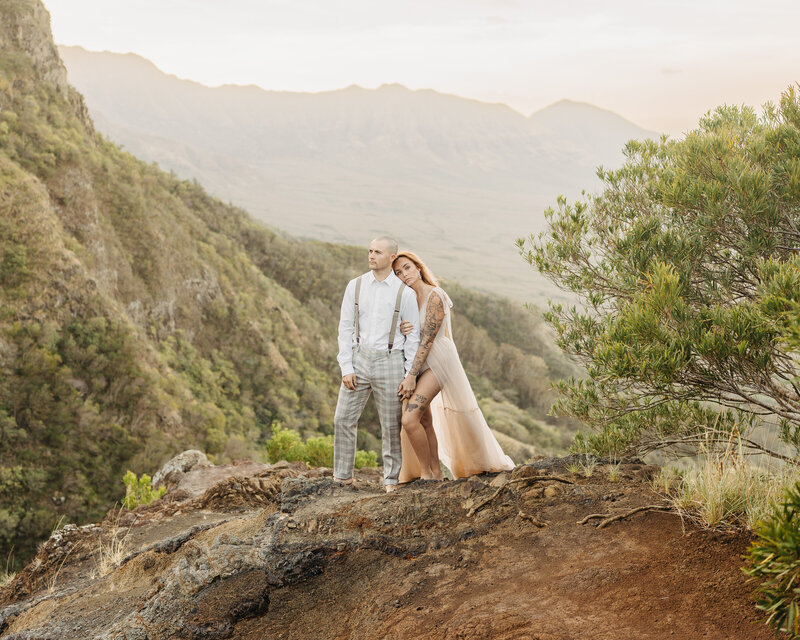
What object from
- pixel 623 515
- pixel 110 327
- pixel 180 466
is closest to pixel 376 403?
pixel 623 515

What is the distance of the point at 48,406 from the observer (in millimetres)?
16547

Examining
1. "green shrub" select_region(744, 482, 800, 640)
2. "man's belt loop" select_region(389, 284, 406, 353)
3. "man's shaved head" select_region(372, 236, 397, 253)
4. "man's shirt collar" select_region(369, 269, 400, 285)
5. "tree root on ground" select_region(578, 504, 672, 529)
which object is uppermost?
"man's shaved head" select_region(372, 236, 397, 253)

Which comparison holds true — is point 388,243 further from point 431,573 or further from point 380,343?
point 431,573

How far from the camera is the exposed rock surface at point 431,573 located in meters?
2.83

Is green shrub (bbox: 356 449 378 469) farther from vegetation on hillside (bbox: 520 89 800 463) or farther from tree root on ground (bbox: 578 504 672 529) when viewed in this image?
tree root on ground (bbox: 578 504 672 529)

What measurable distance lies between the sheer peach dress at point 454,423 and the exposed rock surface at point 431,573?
10.9 inches

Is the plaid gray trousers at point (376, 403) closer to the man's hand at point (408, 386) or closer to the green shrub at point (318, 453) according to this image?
the man's hand at point (408, 386)

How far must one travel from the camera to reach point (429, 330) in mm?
4855

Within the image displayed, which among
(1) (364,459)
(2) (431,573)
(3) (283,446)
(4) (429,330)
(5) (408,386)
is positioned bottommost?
(1) (364,459)

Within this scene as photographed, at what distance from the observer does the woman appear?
4.90 m

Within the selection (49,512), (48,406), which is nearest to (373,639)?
(49,512)

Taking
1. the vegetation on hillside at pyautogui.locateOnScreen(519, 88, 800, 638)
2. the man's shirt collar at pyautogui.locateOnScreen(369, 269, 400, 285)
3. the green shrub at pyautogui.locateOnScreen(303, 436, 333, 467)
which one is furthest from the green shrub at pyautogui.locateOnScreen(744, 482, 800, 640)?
the green shrub at pyautogui.locateOnScreen(303, 436, 333, 467)

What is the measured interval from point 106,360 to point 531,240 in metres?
15.2

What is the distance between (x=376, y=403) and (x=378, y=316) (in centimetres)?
75
